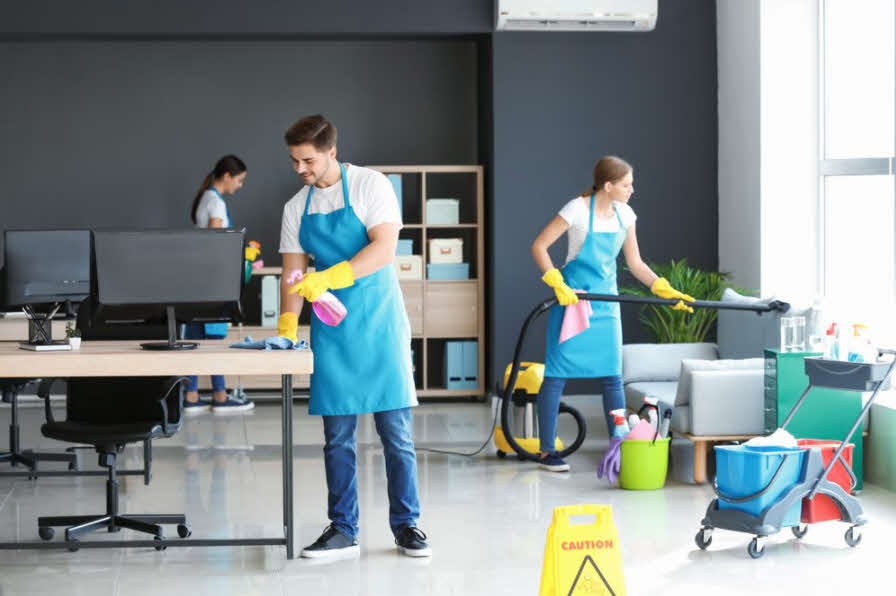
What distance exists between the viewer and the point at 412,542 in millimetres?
4121

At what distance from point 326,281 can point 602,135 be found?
437 cm

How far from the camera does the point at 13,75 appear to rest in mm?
8406

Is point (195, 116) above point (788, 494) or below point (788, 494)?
above

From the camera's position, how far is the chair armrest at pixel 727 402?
538 centimetres

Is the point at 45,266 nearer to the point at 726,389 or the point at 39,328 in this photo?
the point at 39,328

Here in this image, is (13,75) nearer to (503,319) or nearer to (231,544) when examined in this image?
(503,319)

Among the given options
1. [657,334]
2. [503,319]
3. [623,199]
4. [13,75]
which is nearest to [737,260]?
[657,334]

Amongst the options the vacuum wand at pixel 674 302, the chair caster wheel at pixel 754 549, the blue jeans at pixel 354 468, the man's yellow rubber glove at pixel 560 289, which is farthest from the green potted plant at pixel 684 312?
the blue jeans at pixel 354 468

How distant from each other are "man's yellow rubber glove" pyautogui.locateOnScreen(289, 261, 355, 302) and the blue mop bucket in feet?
4.80

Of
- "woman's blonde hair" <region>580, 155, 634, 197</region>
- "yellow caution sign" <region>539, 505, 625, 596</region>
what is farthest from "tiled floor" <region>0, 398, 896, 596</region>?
"woman's blonde hair" <region>580, 155, 634, 197</region>

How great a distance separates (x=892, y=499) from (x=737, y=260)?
2727 millimetres

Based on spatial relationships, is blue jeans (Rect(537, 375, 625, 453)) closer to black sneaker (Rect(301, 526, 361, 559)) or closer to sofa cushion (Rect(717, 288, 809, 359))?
sofa cushion (Rect(717, 288, 809, 359))

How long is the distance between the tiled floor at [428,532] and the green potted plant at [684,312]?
3.35ft

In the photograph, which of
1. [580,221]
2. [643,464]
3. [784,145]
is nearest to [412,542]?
[643,464]
